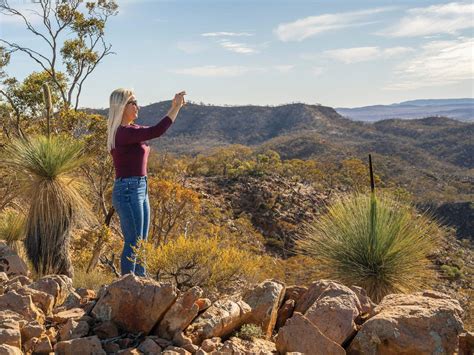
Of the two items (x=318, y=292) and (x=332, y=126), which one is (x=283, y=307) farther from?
(x=332, y=126)

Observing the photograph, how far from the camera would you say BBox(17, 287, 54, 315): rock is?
348 cm

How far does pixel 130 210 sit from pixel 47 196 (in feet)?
4.83

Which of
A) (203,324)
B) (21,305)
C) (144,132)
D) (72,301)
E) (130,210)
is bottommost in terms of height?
(203,324)

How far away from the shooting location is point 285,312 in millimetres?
3932

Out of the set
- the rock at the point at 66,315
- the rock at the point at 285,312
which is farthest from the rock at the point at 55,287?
the rock at the point at 285,312

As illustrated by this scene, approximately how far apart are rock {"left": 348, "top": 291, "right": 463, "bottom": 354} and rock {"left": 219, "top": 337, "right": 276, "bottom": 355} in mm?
603

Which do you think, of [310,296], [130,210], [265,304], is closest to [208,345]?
[265,304]

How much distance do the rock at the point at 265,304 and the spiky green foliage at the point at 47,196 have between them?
2500mm

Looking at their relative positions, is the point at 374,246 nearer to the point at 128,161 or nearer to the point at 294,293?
the point at 294,293

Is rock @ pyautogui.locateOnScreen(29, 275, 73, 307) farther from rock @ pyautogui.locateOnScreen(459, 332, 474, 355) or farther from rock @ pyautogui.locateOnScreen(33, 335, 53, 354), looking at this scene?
rock @ pyautogui.locateOnScreen(459, 332, 474, 355)

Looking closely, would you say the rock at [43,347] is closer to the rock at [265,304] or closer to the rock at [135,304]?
the rock at [135,304]

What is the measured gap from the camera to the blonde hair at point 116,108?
412 cm

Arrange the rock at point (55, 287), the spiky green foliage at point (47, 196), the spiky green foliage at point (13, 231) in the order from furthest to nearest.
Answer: the spiky green foliage at point (13, 231)
the spiky green foliage at point (47, 196)
the rock at point (55, 287)

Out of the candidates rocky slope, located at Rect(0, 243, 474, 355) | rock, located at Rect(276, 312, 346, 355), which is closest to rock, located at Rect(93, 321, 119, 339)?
rocky slope, located at Rect(0, 243, 474, 355)
